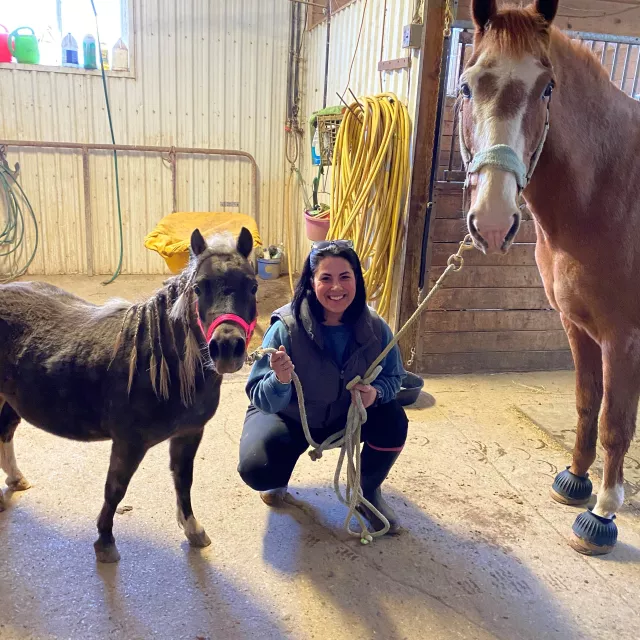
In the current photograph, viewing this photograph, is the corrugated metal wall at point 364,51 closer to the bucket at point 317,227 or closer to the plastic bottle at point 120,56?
the bucket at point 317,227

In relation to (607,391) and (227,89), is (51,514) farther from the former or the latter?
(227,89)

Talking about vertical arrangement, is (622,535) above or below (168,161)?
below

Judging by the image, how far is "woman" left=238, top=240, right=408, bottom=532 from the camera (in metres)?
1.61

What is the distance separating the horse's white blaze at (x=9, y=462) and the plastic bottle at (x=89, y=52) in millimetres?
4118

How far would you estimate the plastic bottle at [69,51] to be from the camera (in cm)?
475

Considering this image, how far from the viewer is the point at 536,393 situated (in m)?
3.03

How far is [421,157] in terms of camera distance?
288 cm

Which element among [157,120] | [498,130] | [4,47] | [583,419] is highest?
[4,47]

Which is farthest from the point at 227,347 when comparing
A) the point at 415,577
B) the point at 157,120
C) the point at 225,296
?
the point at 157,120

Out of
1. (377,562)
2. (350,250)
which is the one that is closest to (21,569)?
(377,562)

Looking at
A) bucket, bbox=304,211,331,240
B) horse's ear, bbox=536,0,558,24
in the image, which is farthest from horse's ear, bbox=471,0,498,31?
bucket, bbox=304,211,331,240

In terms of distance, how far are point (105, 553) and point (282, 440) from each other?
0.61 m

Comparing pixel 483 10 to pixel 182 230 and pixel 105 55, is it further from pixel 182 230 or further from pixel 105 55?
pixel 105 55

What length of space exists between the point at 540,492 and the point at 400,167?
1.79 meters
